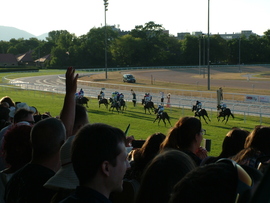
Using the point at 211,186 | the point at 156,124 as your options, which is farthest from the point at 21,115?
the point at 156,124

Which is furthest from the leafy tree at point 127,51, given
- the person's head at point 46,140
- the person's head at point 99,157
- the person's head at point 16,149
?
the person's head at point 99,157

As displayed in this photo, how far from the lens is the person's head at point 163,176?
189 cm

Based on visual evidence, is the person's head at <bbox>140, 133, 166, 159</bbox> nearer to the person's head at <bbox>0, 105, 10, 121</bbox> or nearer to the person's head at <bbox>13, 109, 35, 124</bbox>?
the person's head at <bbox>13, 109, 35, 124</bbox>

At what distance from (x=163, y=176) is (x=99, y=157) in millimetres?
364

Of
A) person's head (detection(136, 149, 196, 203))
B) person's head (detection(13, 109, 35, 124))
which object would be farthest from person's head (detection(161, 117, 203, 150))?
person's head (detection(13, 109, 35, 124))

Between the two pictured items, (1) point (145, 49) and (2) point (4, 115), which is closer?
(2) point (4, 115)

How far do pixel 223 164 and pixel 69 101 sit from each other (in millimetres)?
2570

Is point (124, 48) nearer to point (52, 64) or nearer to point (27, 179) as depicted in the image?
point (52, 64)

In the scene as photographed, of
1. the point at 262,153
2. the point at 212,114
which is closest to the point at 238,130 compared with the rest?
the point at 262,153

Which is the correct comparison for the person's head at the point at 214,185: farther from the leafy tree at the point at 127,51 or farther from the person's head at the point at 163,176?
the leafy tree at the point at 127,51

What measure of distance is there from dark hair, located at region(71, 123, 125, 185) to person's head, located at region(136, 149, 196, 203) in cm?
25

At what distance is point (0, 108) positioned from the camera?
6.79 meters

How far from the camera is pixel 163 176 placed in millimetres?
1919

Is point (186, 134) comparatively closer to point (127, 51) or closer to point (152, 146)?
point (152, 146)
